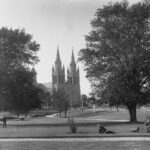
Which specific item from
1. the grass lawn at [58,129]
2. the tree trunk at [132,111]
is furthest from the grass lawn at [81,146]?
the tree trunk at [132,111]

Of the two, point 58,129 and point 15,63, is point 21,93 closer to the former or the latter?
point 15,63

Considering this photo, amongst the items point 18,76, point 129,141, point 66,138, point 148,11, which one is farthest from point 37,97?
point 129,141

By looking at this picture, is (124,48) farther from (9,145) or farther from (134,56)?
(9,145)

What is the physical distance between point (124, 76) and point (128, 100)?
2.78 metres

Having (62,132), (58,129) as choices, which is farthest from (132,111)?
(62,132)

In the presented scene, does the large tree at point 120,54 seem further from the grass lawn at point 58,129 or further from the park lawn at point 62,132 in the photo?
the park lawn at point 62,132

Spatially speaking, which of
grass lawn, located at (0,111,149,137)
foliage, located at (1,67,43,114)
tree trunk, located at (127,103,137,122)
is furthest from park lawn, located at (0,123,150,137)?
foliage, located at (1,67,43,114)

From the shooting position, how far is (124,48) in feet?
139

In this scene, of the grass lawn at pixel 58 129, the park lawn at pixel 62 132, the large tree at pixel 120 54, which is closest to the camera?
the park lawn at pixel 62 132

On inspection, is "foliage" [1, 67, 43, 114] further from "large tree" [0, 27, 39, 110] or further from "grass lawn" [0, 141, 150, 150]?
"grass lawn" [0, 141, 150, 150]

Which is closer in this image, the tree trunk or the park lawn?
the park lawn

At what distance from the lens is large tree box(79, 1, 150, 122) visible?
139ft

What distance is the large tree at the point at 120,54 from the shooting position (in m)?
42.2

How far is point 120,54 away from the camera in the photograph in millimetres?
43500
